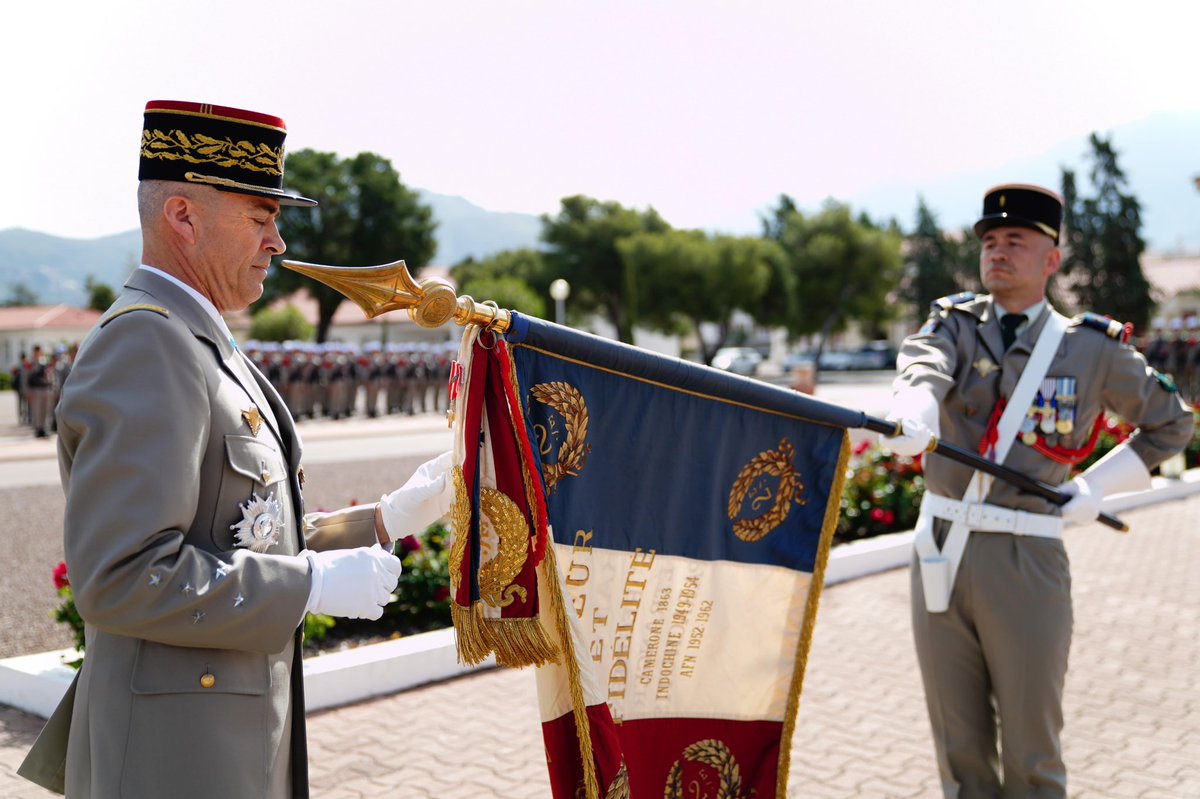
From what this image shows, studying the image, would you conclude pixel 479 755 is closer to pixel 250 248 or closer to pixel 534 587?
pixel 534 587

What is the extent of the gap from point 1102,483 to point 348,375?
2673 cm

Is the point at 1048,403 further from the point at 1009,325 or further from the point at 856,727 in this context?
the point at 856,727

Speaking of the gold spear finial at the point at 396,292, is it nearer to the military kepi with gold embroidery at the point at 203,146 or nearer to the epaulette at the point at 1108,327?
the military kepi with gold embroidery at the point at 203,146

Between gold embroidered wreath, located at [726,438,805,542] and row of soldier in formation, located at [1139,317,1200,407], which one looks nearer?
gold embroidered wreath, located at [726,438,805,542]

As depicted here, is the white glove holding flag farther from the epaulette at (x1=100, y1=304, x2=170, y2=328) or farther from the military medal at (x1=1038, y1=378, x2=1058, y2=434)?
the epaulette at (x1=100, y1=304, x2=170, y2=328)

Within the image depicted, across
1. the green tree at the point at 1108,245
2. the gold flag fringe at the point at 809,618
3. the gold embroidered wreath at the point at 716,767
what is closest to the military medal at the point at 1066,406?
the gold flag fringe at the point at 809,618

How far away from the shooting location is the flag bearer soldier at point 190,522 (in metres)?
1.82

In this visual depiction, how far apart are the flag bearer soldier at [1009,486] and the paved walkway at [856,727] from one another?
91 centimetres

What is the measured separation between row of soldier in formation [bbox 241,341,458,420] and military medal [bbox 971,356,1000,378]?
24.7 m

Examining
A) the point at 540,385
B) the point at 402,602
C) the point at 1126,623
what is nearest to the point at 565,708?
the point at 540,385

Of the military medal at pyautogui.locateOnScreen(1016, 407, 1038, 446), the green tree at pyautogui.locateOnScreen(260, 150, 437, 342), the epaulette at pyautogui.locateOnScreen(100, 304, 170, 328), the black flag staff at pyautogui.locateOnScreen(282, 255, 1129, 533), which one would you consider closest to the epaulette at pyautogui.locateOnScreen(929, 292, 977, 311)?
the military medal at pyautogui.locateOnScreen(1016, 407, 1038, 446)

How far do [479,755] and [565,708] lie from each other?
2.30 metres

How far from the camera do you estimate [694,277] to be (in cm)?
5091

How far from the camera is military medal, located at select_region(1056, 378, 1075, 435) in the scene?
3654 mm
